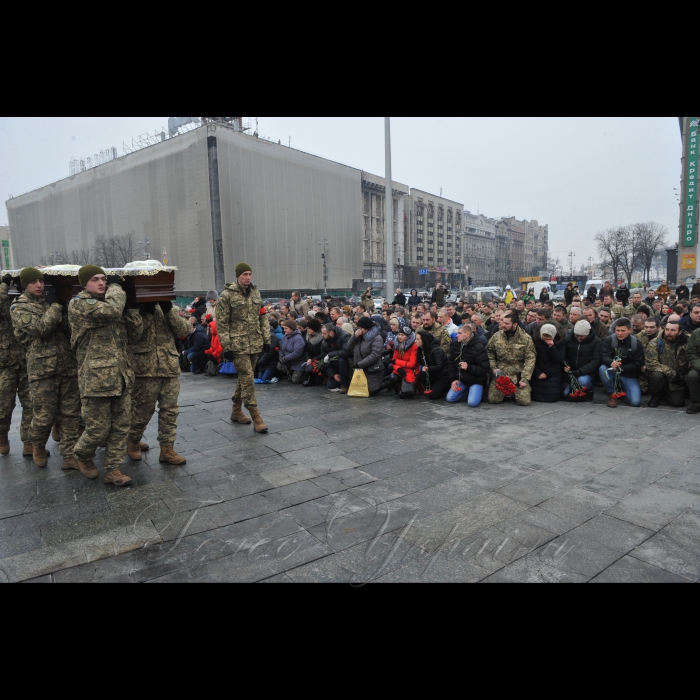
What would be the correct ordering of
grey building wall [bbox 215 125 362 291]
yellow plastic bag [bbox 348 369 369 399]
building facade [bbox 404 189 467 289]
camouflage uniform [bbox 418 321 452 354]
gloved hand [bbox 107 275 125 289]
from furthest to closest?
building facade [bbox 404 189 467 289]
grey building wall [bbox 215 125 362 291]
camouflage uniform [bbox 418 321 452 354]
yellow plastic bag [bbox 348 369 369 399]
gloved hand [bbox 107 275 125 289]

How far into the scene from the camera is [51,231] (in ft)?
230

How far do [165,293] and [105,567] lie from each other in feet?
8.56

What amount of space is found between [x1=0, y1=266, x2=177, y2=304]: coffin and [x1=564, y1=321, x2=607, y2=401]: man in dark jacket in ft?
19.5

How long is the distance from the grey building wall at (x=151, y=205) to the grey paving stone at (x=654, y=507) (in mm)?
49735

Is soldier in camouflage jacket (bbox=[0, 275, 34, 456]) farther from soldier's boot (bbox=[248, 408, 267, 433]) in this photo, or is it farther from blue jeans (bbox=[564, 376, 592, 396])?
blue jeans (bbox=[564, 376, 592, 396])

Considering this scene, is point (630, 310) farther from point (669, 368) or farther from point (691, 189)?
point (691, 189)

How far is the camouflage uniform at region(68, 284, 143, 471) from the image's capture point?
441 cm

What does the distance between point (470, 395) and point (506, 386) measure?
54 centimetres

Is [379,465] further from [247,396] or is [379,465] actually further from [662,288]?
[662,288]

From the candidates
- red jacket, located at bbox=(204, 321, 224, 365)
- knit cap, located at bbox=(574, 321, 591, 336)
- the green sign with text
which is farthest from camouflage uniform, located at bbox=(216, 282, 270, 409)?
the green sign with text

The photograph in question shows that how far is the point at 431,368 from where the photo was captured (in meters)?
7.99

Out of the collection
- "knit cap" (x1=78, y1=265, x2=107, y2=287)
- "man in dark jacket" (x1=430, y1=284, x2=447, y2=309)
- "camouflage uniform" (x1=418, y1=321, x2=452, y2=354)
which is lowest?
"camouflage uniform" (x1=418, y1=321, x2=452, y2=354)

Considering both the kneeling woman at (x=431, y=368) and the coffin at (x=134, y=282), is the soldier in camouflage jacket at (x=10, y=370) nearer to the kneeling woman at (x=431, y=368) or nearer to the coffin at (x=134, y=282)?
the coffin at (x=134, y=282)
